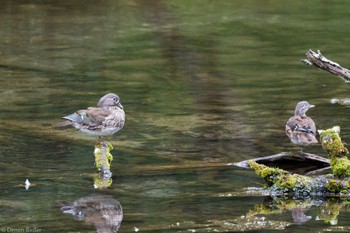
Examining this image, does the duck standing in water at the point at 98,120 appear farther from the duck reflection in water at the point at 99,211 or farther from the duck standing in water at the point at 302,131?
the duck standing in water at the point at 302,131

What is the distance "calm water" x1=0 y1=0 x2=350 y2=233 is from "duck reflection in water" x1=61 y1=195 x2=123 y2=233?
0.02m

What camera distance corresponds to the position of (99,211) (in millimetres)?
10000

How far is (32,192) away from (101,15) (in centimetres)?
1696

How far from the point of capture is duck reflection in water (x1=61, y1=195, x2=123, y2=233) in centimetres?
943

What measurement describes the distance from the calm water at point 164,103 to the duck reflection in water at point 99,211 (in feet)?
0.06

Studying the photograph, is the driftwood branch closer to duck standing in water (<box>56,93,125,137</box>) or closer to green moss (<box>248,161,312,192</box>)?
green moss (<box>248,161,312,192</box>)

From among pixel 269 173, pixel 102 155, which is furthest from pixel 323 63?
pixel 102 155

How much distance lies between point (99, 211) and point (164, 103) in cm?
699

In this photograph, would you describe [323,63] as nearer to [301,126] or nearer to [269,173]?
[301,126]

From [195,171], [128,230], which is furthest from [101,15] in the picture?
[128,230]

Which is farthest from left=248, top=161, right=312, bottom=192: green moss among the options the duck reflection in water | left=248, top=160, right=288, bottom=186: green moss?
the duck reflection in water

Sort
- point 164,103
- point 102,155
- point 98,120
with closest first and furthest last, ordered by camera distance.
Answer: point 102,155, point 98,120, point 164,103

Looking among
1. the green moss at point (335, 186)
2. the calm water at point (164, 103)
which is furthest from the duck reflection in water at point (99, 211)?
the green moss at point (335, 186)

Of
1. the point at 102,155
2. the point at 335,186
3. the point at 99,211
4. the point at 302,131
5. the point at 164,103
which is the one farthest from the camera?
the point at 164,103
